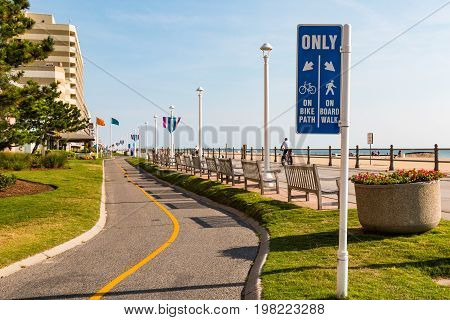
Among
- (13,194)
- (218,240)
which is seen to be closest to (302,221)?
(218,240)

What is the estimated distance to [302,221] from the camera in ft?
33.1

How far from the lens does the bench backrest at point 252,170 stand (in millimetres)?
15188

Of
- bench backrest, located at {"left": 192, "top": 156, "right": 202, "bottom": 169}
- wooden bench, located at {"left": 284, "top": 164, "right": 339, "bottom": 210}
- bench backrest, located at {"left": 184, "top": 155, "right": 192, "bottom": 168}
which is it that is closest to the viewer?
wooden bench, located at {"left": 284, "top": 164, "right": 339, "bottom": 210}

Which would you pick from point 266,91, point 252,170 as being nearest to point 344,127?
point 252,170

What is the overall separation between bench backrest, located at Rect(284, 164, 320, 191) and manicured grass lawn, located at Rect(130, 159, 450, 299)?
1.10 metres

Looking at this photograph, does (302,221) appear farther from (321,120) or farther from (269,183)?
(269,183)

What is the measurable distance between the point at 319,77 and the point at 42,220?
8295 mm

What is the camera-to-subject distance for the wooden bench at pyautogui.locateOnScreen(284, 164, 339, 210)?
1126cm

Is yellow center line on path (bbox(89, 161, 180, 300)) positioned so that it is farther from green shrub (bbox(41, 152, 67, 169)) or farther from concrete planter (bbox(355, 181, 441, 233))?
green shrub (bbox(41, 152, 67, 169))

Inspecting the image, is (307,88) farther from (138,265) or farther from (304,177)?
(304,177)

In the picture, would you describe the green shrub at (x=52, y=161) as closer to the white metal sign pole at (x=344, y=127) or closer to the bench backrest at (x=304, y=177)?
the bench backrest at (x=304, y=177)

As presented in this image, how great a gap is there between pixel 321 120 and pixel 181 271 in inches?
124

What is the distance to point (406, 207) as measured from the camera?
7941 mm

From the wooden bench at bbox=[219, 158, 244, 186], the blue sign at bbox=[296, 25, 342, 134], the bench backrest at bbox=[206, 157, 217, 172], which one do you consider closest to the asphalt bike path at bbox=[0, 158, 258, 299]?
the blue sign at bbox=[296, 25, 342, 134]
